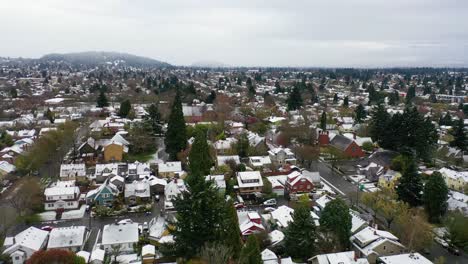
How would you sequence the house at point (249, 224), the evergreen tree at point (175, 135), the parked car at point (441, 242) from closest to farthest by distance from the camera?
the parked car at point (441, 242), the house at point (249, 224), the evergreen tree at point (175, 135)

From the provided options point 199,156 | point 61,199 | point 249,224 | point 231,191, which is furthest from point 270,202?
point 61,199

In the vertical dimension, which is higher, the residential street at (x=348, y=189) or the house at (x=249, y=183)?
the house at (x=249, y=183)

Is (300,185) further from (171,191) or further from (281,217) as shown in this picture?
(171,191)

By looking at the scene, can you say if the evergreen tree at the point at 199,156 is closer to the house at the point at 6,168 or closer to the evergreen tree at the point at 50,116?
the house at the point at 6,168

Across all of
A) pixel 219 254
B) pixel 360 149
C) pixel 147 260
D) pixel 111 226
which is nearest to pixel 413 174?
pixel 360 149

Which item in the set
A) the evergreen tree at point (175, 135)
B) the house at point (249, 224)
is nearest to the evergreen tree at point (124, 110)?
the evergreen tree at point (175, 135)

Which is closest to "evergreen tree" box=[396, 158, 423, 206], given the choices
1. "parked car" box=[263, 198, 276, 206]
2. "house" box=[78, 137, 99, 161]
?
"parked car" box=[263, 198, 276, 206]

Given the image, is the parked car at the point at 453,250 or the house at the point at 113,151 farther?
the house at the point at 113,151
